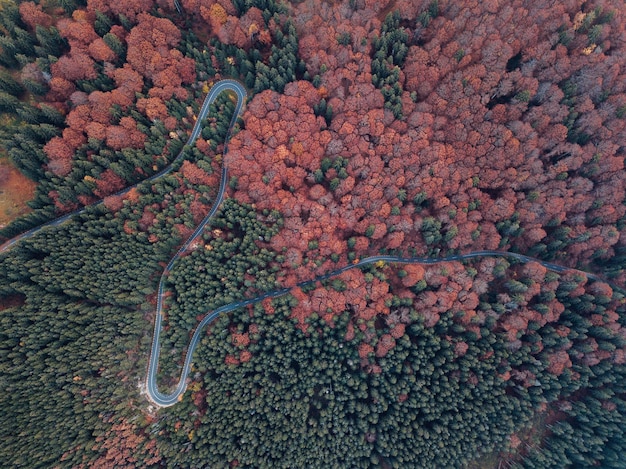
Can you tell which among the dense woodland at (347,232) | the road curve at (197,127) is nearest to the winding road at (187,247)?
the road curve at (197,127)

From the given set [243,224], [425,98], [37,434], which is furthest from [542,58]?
[37,434]

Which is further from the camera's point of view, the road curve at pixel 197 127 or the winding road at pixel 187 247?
the winding road at pixel 187 247

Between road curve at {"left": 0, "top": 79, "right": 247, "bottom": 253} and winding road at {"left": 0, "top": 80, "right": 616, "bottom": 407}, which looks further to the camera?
winding road at {"left": 0, "top": 80, "right": 616, "bottom": 407}

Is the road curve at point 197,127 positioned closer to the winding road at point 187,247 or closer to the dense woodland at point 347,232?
the winding road at point 187,247

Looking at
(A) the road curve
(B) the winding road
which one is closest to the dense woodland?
(A) the road curve

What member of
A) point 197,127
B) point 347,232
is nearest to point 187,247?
point 197,127

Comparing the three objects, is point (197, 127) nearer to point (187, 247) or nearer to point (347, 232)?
point (187, 247)

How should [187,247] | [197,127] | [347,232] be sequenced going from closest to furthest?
1. [187,247]
2. [197,127]
3. [347,232]

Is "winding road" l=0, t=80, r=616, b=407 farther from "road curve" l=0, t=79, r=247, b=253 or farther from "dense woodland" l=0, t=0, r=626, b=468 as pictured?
"dense woodland" l=0, t=0, r=626, b=468
